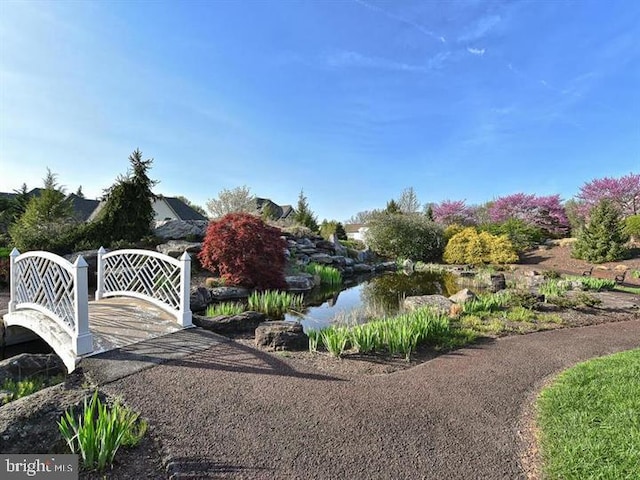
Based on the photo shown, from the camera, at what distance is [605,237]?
530 inches

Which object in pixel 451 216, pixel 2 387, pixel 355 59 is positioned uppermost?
pixel 355 59

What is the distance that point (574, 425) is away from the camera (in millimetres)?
2541

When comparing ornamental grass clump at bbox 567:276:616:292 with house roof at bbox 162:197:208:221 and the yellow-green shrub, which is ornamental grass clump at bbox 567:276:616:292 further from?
house roof at bbox 162:197:208:221

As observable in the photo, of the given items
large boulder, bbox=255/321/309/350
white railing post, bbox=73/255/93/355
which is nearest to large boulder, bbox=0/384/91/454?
white railing post, bbox=73/255/93/355

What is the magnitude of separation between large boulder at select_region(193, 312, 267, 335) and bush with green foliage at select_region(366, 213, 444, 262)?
15.1 m

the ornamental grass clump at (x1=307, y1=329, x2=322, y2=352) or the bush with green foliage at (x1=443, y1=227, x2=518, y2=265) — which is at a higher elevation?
the bush with green foliage at (x1=443, y1=227, x2=518, y2=265)

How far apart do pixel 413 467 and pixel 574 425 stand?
1.47 meters

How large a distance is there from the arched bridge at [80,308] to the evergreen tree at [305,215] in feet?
56.6

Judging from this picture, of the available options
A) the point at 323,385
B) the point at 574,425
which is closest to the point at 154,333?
the point at 323,385

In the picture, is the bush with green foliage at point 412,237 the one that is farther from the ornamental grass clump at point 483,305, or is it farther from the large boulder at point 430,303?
the ornamental grass clump at point 483,305

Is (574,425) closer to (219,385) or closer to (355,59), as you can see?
(219,385)

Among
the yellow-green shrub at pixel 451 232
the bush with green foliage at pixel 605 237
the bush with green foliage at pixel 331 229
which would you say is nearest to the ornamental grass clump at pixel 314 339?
the bush with green foliage at pixel 605 237

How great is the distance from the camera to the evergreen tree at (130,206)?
11188 mm

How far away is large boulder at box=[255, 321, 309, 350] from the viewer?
172 inches
